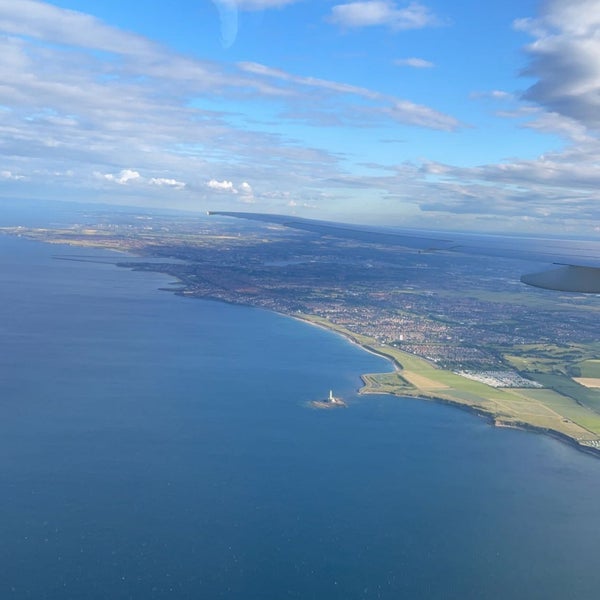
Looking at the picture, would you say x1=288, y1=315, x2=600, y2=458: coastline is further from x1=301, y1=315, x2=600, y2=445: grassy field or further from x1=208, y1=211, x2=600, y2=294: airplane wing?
x1=208, y1=211, x2=600, y2=294: airplane wing

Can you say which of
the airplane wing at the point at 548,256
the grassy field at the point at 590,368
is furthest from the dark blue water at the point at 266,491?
the grassy field at the point at 590,368

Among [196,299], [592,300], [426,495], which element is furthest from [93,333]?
[592,300]

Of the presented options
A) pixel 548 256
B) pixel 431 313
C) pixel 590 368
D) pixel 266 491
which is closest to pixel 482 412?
pixel 590 368

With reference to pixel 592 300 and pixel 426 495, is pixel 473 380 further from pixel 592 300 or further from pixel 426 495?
pixel 592 300

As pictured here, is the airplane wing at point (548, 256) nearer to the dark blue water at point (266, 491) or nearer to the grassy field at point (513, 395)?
the dark blue water at point (266, 491)

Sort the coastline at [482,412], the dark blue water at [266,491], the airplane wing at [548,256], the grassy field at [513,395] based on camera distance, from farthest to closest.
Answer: the grassy field at [513,395]
the coastline at [482,412]
the dark blue water at [266,491]
the airplane wing at [548,256]

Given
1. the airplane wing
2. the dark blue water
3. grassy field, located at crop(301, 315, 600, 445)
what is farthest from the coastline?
the airplane wing

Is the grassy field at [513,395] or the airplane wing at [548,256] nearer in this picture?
the airplane wing at [548,256]
